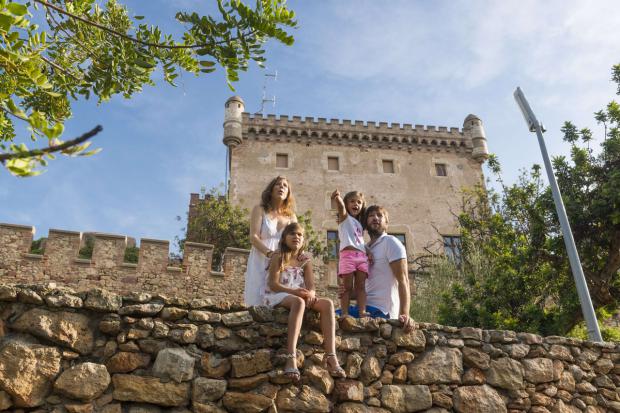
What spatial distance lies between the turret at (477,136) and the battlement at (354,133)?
21 cm

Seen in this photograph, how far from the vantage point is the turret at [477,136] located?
26188 mm

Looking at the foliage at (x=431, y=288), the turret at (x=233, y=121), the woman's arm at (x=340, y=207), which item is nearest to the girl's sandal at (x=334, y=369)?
the woman's arm at (x=340, y=207)

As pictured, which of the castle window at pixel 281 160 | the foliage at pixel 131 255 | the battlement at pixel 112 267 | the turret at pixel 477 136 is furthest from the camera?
the turret at pixel 477 136

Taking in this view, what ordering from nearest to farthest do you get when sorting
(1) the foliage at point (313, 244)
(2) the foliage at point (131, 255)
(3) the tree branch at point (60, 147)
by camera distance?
(3) the tree branch at point (60, 147)
(2) the foliage at point (131, 255)
(1) the foliage at point (313, 244)

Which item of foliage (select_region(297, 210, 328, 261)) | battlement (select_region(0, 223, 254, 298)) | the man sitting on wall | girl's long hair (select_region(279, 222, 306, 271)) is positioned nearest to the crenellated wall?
battlement (select_region(0, 223, 254, 298))

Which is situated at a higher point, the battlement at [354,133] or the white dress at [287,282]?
the battlement at [354,133]

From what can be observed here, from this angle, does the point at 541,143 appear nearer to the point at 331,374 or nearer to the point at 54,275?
the point at 331,374

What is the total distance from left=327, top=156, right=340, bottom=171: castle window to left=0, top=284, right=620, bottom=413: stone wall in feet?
66.6

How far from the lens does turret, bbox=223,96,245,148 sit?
24.2m

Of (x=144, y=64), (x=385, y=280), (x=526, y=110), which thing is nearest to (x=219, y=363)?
(x=385, y=280)

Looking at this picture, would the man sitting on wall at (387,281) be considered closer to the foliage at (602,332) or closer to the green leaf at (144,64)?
the green leaf at (144,64)

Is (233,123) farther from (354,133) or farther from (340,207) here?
(340,207)

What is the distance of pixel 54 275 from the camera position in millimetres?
13695

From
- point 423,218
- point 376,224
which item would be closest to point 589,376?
point 376,224
